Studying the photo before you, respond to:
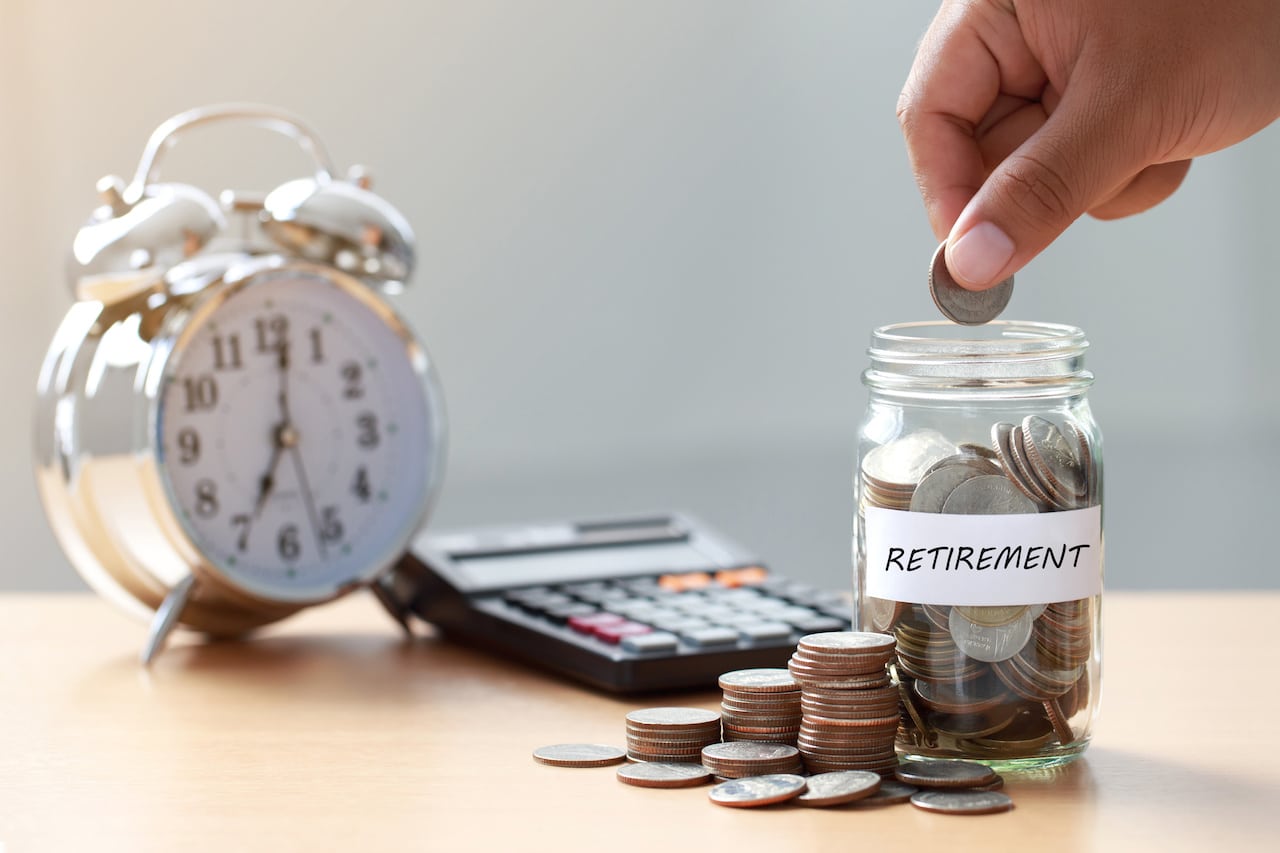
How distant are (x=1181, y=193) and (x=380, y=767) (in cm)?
261

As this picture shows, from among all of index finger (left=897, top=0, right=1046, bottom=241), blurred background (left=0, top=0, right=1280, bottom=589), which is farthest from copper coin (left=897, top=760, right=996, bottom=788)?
blurred background (left=0, top=0, right=1280, bottom=589)

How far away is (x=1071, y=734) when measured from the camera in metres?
0.77

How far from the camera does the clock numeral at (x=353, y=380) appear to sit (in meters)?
1.20

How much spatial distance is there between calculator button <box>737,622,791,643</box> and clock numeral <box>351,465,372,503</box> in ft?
1.22

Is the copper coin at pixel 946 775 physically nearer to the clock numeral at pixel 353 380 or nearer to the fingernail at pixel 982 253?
the fingernail at pixel 982 253

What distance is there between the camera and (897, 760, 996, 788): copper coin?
72 centimetres

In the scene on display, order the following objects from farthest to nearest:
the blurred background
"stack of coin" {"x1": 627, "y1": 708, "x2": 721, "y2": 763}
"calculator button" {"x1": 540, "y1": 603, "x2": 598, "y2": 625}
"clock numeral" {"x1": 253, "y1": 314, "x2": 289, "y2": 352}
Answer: the blurred background, "clock numeral" {"x1": 253, "y1": 314, "x2": 289, "y2": 352}, "calculator button" {"x1": 540, "y1": 603, "x2": 598, "y2": 625}, "stack of coin" {"x1": 627, "y1": 708, "x2": 721, "y2": 763}

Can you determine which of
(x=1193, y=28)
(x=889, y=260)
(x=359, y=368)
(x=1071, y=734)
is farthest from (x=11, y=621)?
(x=889, y=260)

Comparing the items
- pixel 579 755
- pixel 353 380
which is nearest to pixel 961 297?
pixel 579 755

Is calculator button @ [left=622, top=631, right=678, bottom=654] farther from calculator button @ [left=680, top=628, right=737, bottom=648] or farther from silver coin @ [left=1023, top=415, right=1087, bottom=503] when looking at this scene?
silver coin @ [left=1023, top=415, right=1087, bottom=503]

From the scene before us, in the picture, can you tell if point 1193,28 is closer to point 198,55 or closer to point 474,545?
point 474,545

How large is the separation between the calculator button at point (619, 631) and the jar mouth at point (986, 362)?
286 millimetres

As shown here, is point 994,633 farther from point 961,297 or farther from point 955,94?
point 955,94

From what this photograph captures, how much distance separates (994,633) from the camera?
736 mm
